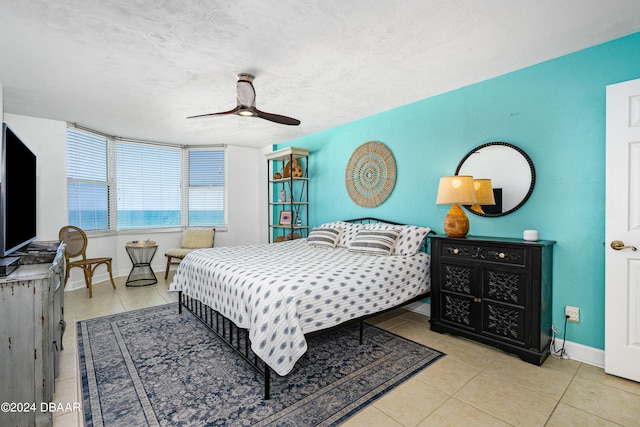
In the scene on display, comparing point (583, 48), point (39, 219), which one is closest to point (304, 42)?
point (583, 48)

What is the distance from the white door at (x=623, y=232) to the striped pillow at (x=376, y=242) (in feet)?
5.48

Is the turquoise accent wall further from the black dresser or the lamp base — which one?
the lamp base

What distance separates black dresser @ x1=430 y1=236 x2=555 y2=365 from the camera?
2.34m

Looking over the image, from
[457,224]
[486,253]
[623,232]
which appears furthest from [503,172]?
[623,232]

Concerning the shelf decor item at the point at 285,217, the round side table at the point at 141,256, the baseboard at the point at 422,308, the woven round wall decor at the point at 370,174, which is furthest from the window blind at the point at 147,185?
the baseboard at the point at 422,308

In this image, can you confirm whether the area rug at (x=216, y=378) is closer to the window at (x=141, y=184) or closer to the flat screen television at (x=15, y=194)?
the flat screen television at (x=15, y=194)

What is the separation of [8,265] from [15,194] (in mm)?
819

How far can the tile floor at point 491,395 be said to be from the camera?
174 centimetres

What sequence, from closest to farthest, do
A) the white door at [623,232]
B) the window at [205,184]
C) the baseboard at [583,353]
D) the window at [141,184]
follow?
the white door at [623,232] → the baseboard at [583,353] → the window at [141,184] → the window at [205,184]

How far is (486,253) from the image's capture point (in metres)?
2.58

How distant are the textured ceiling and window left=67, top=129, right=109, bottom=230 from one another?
980 millimetres

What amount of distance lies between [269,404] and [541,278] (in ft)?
7.11

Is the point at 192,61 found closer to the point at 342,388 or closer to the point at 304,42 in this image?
the point at 304,42

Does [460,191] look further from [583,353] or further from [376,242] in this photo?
[583,353]
